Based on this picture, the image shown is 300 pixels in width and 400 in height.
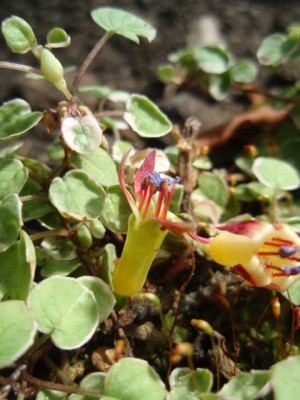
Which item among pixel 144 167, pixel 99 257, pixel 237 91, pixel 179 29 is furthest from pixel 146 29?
pixel 179 29

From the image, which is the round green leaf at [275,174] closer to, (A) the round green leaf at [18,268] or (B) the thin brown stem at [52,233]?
(B) the thin brown stem at [52,233]

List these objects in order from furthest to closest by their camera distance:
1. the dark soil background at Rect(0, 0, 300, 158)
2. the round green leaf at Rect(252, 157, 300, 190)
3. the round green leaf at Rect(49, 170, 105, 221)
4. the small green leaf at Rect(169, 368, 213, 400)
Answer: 1. the dark soil background at Rect(0, 0, 300, 158)
2. the round green leaf at Rect(252, 157, 300, 190)
3. the round green leaf at Rect(49, 170, 105, 221)
4. the small green leaf at Rect(169, 368, 213, 400)

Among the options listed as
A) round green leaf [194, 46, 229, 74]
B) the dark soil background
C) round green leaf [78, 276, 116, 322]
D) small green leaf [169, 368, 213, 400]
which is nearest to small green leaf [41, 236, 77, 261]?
round green leaf [78, 276, 116, 322]

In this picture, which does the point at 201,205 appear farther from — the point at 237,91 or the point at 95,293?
the point at 237,91

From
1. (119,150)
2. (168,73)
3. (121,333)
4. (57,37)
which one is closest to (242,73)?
(168,73)

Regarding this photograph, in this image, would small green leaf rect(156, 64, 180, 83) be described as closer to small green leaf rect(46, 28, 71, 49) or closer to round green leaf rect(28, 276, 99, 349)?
small green leaf rect(46, 28, 71, 49)

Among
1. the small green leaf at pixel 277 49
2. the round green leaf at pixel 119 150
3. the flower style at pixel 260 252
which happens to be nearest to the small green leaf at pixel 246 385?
the flower style at pixel 260 252
